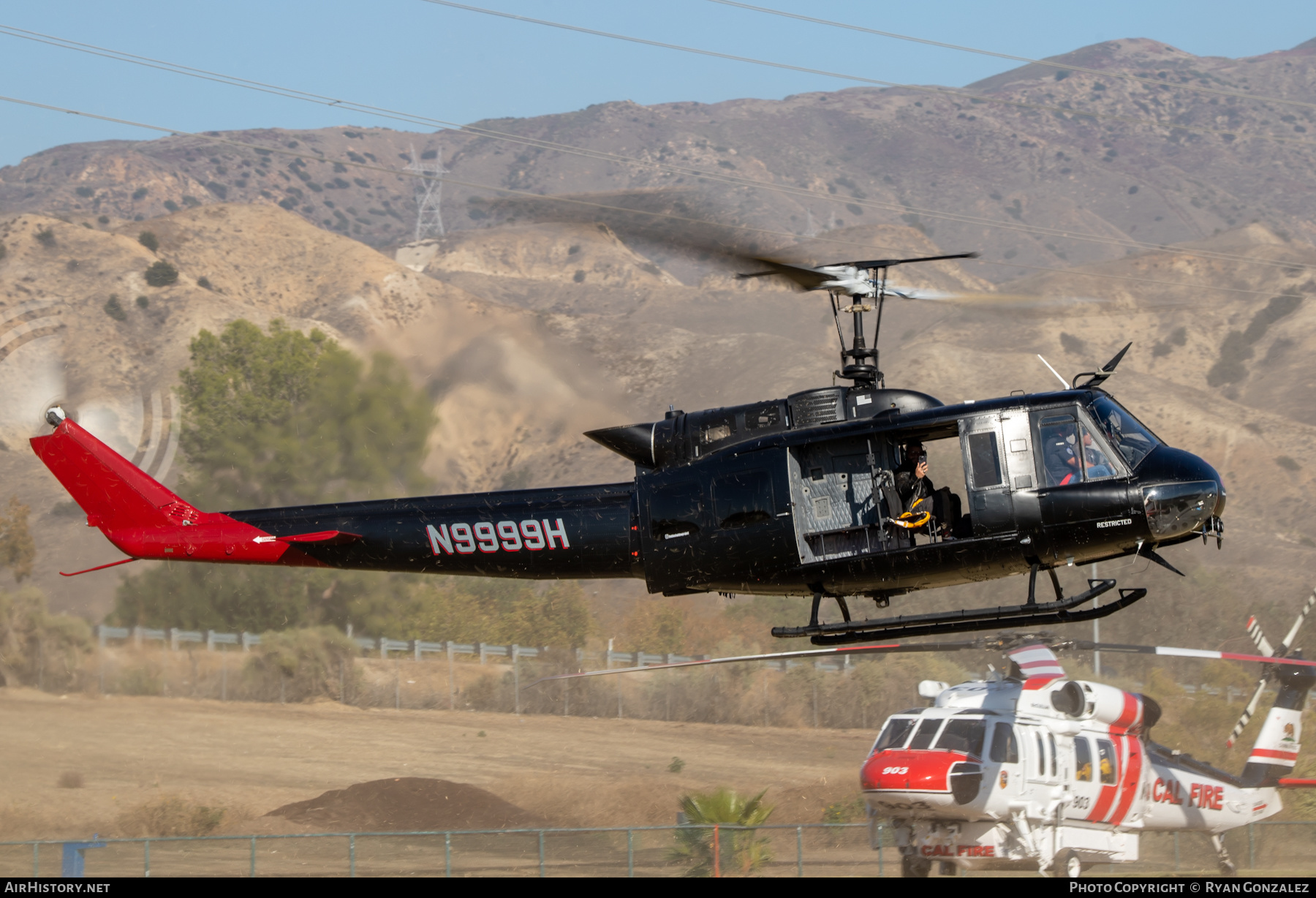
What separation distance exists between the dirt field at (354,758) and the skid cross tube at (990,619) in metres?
21.2

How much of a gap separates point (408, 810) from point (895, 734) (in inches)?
670

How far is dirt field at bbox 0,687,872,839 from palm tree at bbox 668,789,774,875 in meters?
8.47

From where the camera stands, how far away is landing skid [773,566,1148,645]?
39.4 ft

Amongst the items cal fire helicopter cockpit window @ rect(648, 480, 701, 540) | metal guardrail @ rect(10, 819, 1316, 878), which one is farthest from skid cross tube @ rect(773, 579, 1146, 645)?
metal guardrail @ rect(10, 819, 1316, 878)

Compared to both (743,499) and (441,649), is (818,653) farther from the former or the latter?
(441,649)

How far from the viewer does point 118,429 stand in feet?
213

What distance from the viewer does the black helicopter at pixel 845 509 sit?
12.5 meters

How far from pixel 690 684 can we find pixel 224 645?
17337 millimetres

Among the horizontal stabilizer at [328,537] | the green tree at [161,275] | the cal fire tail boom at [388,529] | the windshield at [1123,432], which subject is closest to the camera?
the windshield at [1123,432]

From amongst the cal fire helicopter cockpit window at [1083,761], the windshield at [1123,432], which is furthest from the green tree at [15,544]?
the windshield at [1123,432]

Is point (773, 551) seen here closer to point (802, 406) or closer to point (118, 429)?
point (802, 406)

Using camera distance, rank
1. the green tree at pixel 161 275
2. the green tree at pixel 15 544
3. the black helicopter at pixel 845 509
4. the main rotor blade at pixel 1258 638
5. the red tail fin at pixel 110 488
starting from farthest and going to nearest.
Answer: the green tree at pixel 161 275 → the green tree at pixel 15 544 → the main rotor blade at pixel 1258 638 → the red tail fin at pixel 110 488 → the black helicopter at pixel 845 509

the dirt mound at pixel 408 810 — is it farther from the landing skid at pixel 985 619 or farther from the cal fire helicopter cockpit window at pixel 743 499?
the landing skid at pixel 985 619

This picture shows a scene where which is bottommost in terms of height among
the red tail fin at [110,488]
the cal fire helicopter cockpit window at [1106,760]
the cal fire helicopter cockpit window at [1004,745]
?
the cal fire helicopter cockpit window at [1106,760]
